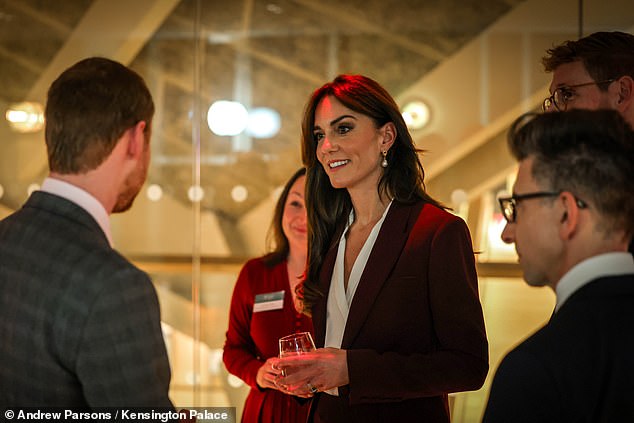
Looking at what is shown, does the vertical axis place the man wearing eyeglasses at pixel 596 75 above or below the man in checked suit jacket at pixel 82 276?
above

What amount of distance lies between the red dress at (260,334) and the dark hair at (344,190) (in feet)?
2.05

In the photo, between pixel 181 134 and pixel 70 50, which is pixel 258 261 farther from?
pixel 70 50

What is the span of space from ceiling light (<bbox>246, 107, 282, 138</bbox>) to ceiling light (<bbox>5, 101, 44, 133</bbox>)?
1436 millimetres

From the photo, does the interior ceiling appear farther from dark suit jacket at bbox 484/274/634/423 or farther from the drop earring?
dark suit jacket at bbox 484/274/634/423

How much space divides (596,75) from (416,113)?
2.49 metres

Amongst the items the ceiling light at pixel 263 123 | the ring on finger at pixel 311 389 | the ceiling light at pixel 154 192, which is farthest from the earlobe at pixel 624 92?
the ceiling light at pixel 154 192

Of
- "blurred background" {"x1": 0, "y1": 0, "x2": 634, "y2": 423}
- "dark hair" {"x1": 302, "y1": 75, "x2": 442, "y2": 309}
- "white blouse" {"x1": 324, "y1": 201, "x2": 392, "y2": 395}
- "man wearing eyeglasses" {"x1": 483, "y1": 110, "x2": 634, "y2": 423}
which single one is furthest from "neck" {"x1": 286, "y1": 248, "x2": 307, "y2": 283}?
"man wearing eyeglasses" {"x1": 483, "y1": 110, "x2": 634, "y2": 423}

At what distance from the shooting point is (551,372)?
1482 mm

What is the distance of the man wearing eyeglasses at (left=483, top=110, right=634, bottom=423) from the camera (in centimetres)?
148

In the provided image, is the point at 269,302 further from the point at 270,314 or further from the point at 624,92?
the point at 624,92

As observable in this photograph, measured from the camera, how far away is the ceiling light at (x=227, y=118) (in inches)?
204

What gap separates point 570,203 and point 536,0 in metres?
3.76

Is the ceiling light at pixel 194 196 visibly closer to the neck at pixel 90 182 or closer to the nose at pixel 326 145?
the nose at pixel 326 145

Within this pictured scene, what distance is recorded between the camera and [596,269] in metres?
1.55
